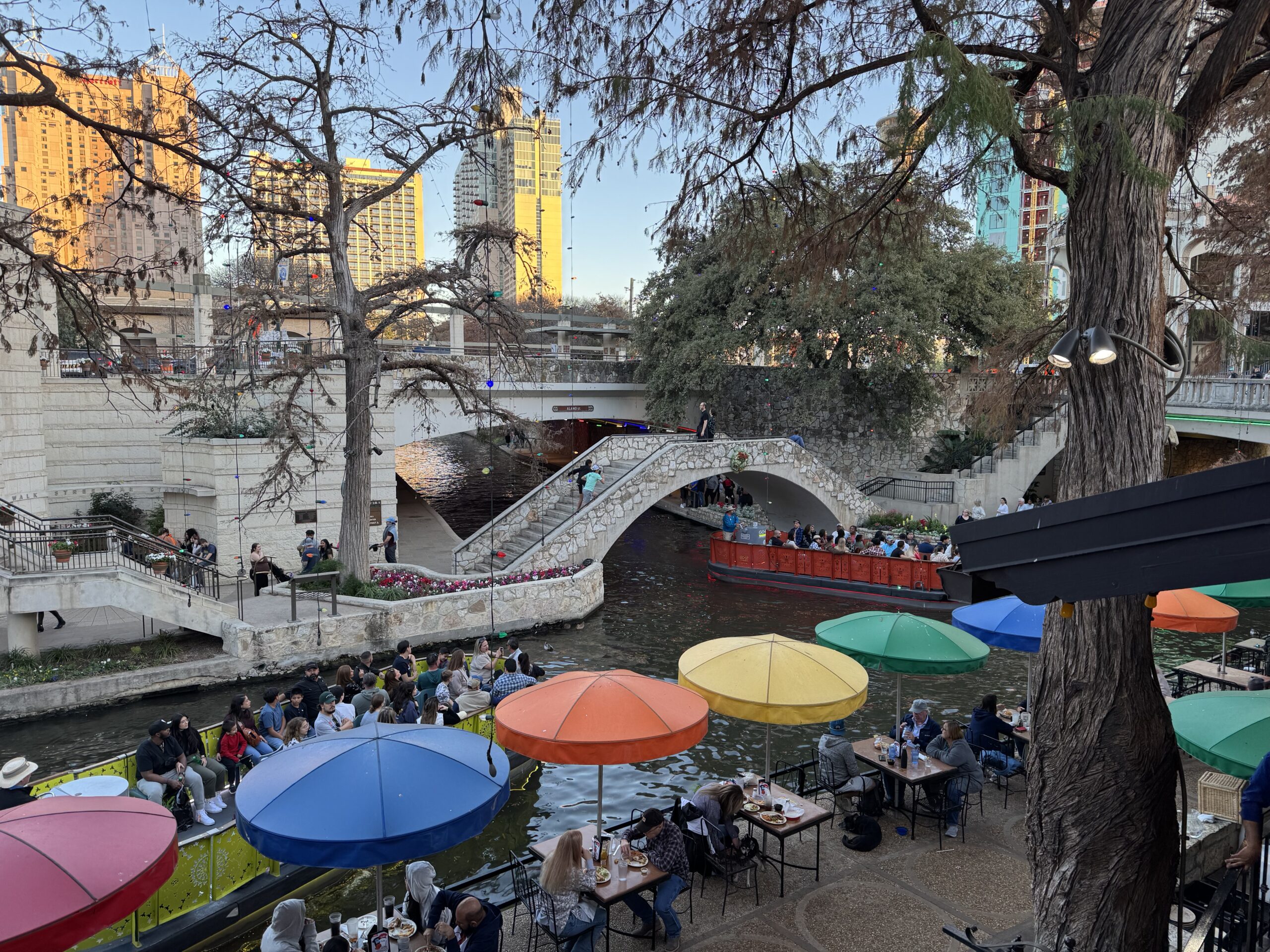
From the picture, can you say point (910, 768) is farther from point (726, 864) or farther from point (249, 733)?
point (249, 733)

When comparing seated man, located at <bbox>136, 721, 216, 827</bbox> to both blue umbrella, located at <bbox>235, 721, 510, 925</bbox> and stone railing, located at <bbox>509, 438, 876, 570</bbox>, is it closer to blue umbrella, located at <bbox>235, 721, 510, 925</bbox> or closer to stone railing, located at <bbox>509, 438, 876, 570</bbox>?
blue umbrella, located at <bbox>235, 721, 510, 925</bbox>

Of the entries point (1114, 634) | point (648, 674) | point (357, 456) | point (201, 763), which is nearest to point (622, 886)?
point (1114, 634)

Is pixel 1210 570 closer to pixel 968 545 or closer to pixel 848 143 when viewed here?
pixel 968 545

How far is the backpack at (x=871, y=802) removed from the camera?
9.18 meters

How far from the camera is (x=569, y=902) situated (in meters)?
6.61

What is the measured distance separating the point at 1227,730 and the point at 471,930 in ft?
18.5

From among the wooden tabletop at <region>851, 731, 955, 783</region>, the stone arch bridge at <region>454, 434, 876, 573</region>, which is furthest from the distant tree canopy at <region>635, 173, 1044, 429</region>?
the wooden tabletop at <region>851, 731, 955, 783</region>

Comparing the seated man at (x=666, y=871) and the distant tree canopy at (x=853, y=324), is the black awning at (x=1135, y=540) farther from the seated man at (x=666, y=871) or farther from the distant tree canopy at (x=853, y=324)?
the distant tree canopy at (x=853, y=324)

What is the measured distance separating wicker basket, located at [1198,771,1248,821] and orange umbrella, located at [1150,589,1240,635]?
2.93m

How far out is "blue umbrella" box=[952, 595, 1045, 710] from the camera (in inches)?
398

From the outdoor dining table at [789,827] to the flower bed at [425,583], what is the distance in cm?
1050

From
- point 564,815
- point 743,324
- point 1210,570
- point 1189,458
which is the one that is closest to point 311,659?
point 564,815

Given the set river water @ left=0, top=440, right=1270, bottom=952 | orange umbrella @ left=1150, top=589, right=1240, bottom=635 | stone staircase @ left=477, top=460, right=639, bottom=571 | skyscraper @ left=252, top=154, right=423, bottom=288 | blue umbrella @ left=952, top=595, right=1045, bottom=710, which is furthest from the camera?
stone staircase @ left=477, top=460, right=639, bottom=571

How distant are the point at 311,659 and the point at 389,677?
181 inches
